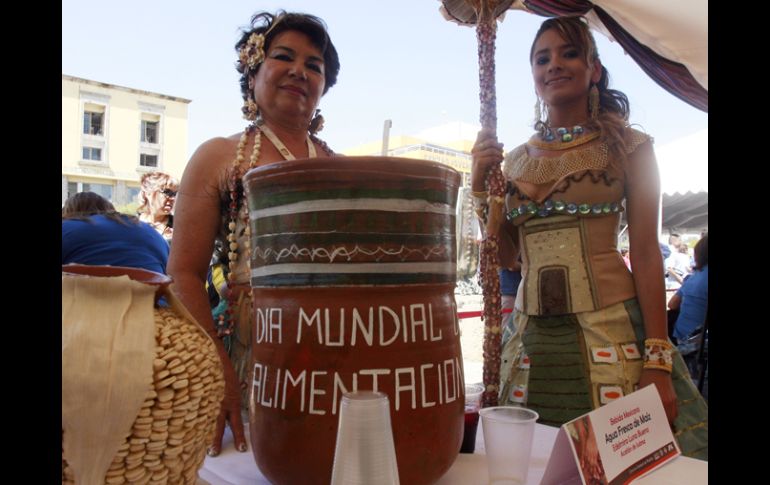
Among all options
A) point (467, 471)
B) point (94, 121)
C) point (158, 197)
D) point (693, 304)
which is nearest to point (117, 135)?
point (94, 121)

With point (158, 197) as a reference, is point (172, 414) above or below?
below

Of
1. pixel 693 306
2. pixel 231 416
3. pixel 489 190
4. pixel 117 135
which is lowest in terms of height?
pixel 693 306

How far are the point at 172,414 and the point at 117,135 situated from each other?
70.8 ft

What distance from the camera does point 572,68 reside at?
1.58 meters

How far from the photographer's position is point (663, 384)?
1407 millimetres

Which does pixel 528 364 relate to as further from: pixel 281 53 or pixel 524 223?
pixel 281 53

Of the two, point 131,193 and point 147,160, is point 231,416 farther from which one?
point 147,160

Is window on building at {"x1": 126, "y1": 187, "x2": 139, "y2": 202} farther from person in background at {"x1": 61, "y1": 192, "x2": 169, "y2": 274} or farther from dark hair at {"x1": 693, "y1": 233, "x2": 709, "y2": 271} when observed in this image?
dark hair at {"x1": 693, "y1": 233, "x2": 709, "y2": 271}

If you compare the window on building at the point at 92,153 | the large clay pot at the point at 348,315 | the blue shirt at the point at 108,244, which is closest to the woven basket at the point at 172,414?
the large clay pot at the point at 348,315

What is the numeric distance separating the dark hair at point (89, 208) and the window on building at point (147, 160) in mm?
18982

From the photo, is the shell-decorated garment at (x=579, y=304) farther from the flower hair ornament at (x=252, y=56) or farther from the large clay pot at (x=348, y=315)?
the large clay pot at (x=348, y=315)

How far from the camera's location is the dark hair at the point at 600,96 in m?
1.54
